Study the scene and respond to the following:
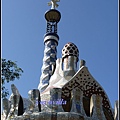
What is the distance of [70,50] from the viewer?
12672mm

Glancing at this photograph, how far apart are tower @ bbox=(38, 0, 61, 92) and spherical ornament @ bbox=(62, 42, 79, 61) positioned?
1286 mm

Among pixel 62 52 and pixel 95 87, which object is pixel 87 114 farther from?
pixel 62 52

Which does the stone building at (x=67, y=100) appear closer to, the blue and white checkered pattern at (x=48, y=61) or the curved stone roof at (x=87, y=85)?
the curved stone roof at (x=87, y=85)

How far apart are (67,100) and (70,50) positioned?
2888mm

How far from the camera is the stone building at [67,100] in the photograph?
947 cm

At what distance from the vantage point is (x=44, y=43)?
16.9 metres

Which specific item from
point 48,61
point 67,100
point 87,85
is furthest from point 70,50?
point 48,61

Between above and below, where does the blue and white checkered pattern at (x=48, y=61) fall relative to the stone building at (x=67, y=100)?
above

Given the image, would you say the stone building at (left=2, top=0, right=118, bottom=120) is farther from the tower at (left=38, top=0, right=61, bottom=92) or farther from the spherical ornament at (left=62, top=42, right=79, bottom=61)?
the tower at (left=38, top=0, right=61, bottom=92)

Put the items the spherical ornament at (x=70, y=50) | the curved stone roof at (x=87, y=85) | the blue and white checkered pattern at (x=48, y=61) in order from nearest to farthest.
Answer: the curved stone roof at (x=87, y=85) → the spherical ornament at (x=70, y=50) → the blue and white checkered pattern at (x=48, y=61)

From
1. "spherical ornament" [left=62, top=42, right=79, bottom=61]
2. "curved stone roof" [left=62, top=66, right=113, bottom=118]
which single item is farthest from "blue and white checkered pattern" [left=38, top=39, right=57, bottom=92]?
"curved stone roof" [left=62, top=66, right=113, bottom=118]

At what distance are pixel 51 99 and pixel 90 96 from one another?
1853mm

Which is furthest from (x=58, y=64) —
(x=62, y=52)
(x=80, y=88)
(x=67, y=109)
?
(x=67, y=109)

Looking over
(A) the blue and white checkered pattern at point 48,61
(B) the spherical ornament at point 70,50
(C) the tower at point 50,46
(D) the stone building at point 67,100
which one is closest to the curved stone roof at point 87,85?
(D) the stone building at point 67,100
